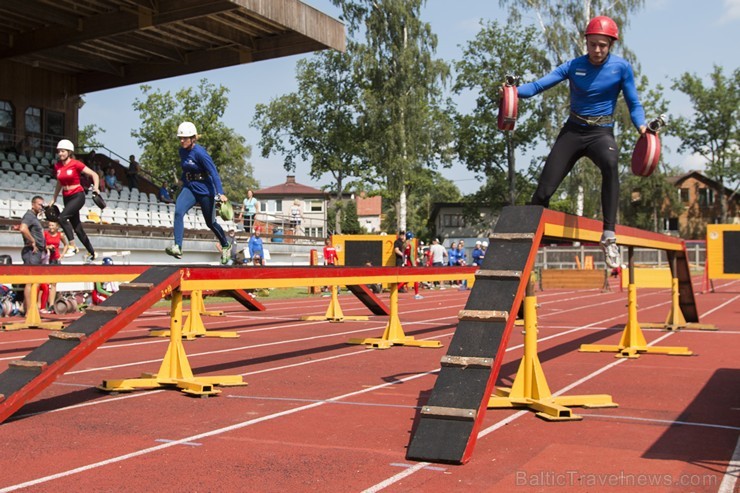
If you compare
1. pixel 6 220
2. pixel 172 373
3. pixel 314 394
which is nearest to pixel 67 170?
pixel 172 373

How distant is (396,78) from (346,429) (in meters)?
38.9

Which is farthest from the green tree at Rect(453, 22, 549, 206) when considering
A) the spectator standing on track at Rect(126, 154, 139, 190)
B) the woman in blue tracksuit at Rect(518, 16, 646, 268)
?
the woman in blue tracksuit at Rect(518, 16, 646, 268)

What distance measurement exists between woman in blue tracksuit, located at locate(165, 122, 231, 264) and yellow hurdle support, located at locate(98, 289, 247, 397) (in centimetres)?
214

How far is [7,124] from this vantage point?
100ft

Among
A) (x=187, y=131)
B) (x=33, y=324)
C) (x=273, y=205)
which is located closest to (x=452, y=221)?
(x=273, y=205)

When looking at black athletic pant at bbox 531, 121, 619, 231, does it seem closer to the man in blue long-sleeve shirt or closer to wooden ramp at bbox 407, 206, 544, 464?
wooden ramp at bbox 407, 206, 544, 464

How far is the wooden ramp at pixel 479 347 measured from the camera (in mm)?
5289

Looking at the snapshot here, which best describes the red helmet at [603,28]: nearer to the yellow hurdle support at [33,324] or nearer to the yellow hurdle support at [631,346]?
the yellow hurdle support at [631,346]

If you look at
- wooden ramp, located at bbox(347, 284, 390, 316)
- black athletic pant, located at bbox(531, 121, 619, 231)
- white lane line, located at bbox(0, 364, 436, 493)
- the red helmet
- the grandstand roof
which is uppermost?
the grandstand roof

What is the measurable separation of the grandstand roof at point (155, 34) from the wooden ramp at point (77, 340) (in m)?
16.4

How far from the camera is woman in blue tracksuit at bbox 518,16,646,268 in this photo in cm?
732

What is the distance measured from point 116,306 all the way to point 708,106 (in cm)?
7740

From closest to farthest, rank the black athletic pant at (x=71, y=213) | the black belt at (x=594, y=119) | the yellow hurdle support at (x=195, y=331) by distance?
the black belt at (x=594, y=119) < the black athletic pant at (x=71, y=213) < the yellow hurdle support at (x=195, y=331)

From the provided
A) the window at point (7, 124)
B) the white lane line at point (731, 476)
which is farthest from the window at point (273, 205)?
the white lane line at point (731, 476)
